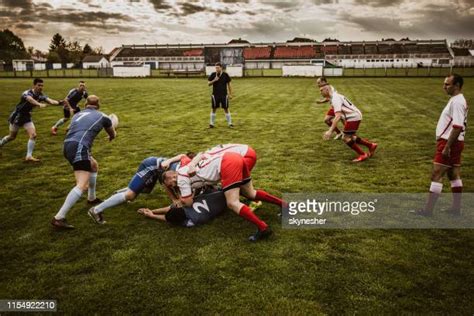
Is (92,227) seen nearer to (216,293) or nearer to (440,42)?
(216,293)

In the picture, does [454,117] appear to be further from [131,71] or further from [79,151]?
[131,71]

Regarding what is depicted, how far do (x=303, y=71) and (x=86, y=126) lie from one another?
139 ft

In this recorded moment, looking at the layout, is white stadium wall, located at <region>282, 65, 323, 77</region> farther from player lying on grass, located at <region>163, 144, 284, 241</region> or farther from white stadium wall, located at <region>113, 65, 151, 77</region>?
player lying on grass, located at <region>163, 144, 284, 241</region>

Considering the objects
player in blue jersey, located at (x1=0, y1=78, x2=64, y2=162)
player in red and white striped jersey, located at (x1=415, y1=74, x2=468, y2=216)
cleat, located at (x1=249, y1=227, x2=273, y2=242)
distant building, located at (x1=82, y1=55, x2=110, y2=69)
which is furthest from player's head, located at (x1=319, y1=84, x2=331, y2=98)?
distant building, located at (x1=82, y1=55, x2=110, y2=69)

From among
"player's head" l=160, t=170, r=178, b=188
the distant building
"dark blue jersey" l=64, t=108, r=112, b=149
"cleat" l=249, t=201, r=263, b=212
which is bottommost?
"cleat" l=249, t=201, r=263, b=212

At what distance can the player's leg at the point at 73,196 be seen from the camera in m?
5.46

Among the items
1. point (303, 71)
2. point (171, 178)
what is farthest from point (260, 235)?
point (303, 71)

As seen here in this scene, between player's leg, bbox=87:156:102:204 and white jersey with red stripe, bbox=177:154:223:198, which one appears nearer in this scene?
white jersey with red stripe, bbox=177:154:223:198

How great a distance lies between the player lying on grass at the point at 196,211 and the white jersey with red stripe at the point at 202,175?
16.4 inches

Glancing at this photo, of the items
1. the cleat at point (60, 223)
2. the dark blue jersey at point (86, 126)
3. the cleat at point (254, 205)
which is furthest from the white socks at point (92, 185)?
the cleat at point (254, 205)

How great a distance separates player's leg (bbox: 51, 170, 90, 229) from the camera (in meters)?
5.46

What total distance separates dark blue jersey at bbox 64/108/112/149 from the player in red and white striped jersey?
552 centimetres

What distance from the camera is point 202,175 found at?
17.1 ft
